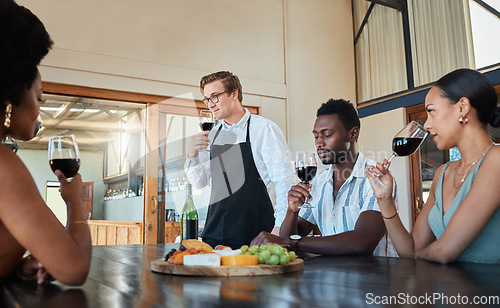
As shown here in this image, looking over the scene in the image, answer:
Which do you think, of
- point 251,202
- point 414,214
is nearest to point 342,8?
point 414,214

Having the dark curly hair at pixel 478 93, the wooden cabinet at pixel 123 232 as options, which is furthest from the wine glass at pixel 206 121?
the wooden cabinet at pixel 123 232

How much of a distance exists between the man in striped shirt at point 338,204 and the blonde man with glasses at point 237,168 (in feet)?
0.82

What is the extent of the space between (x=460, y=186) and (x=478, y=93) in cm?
34

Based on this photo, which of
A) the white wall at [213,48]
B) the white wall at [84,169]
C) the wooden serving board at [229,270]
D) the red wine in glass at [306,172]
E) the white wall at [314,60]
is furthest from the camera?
the white wall at [84,169]

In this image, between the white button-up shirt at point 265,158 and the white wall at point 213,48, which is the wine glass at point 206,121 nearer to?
the white button-up shirt at point 265,158

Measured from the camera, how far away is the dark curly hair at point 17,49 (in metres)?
0.84

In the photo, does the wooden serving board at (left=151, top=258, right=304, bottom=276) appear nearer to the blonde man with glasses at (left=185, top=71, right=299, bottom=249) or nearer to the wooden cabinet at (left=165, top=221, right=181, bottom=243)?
the blonde man with glasses at (left=185, top=71, right=299, bottom=249)

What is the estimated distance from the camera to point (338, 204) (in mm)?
1911

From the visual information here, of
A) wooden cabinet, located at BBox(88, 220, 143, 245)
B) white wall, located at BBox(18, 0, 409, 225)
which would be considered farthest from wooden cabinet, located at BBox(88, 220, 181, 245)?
white wall, located at BBox(18, 0, 409, 225)

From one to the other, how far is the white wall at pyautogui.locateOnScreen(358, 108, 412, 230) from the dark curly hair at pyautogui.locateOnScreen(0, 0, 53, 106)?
410 centimetres

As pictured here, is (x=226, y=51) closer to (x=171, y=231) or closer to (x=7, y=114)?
(x=171, y=231)

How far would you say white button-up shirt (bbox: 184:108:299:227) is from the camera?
7.57ft

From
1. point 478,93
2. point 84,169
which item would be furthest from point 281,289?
point 84,169

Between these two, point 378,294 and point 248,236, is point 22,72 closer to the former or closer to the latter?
point 378,294
